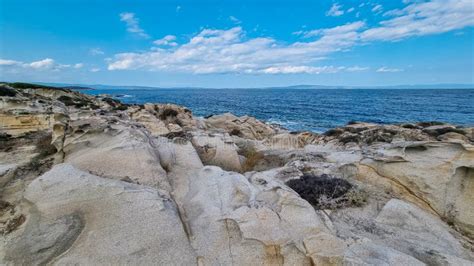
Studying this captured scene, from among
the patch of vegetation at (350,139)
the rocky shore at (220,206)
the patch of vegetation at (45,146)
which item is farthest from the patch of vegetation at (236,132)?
the patch of vegetation at (45,146)

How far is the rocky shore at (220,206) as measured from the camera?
5.38m

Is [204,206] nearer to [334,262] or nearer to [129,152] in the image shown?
[334,262]

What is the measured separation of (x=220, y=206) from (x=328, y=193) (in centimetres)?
379

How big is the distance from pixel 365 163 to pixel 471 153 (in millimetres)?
3306

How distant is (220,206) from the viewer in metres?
6.94

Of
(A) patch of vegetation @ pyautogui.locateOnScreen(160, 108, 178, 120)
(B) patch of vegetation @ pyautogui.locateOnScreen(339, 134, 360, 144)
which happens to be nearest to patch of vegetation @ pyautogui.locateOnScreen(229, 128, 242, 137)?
(A) patch of vegetation @ pyautogui.locateOnScreen(160, 108, 178, 120)

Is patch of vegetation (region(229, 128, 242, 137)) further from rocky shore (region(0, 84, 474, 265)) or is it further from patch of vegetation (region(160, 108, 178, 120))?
rocky shore (region(0, 84, 474, 265))

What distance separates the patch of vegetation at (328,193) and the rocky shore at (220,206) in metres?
0.04

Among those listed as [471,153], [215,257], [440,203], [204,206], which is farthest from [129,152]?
[471,153]

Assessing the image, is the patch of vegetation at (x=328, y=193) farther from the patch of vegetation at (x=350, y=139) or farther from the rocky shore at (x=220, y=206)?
the patch of vegetation at (x=350, y=139)

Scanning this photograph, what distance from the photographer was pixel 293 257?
539 cm

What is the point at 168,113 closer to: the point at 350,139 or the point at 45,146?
the point at 45,146

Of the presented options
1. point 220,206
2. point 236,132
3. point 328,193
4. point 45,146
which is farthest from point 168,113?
point 220,206

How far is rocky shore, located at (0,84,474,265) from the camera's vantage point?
5375 mm
